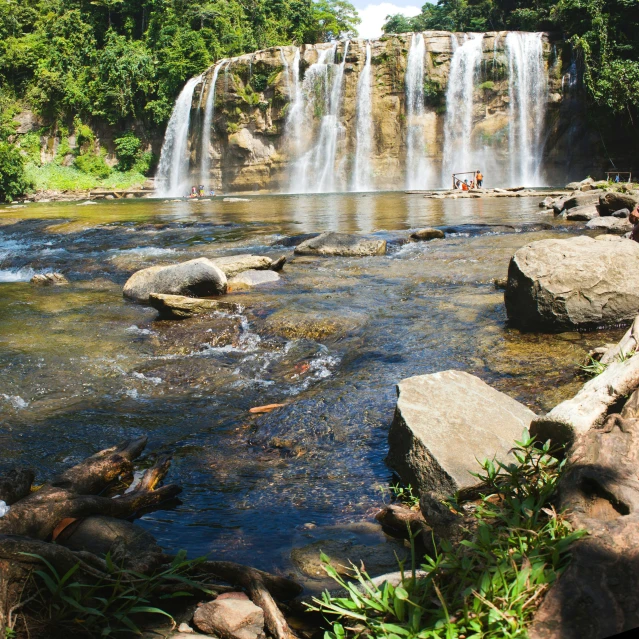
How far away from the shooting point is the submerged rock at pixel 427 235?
13.1m

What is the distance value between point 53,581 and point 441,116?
3646 cm

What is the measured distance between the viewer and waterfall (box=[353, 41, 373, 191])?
A: 35.6 metres

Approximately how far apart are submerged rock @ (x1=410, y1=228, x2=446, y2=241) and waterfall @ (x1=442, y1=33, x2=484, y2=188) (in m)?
24.2

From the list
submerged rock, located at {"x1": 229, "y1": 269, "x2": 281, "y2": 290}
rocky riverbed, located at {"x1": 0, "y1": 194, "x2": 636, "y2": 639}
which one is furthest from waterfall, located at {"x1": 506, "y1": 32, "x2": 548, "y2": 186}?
submerged rock, located at {"x1": 229, "y1": 269, "x2": 281, "y2": 290}

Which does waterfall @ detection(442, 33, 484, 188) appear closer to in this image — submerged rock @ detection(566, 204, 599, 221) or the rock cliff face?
the rock cliff face

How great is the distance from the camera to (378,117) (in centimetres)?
3622

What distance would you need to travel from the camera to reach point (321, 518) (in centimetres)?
317

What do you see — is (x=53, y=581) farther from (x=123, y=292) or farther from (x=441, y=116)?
(x=441, y=116)

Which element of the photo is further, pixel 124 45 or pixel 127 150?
pixel 124 45

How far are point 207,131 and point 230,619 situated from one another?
1561 inches

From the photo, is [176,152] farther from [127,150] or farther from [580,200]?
[580,200]

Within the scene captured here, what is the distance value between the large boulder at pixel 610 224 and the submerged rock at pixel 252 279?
26.8 ft

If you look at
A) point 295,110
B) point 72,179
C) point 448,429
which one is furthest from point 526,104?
point 448,429

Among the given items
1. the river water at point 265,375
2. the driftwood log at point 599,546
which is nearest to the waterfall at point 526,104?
the river water at point 265,375
